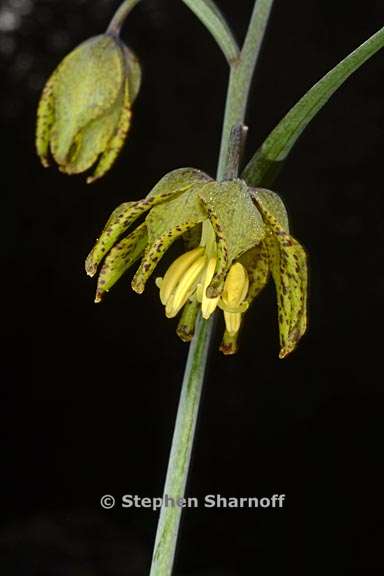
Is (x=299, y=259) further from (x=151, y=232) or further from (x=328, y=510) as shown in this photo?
(x=328, y=510)

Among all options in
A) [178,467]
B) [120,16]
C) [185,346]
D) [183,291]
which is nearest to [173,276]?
[183,291]

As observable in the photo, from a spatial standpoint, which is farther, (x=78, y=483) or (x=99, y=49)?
(x=78, y=483)

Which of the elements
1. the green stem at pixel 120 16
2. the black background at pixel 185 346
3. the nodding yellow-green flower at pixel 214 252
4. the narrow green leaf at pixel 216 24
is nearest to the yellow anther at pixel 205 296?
the nodding yellow-green flower at pixel 214 252

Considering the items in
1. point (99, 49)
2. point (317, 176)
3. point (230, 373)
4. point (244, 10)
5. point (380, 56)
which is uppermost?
point (244, 10)

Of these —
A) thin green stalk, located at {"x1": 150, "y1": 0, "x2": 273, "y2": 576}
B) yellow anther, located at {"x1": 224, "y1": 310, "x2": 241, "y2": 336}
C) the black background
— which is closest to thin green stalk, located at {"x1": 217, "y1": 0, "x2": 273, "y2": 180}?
thin green stalk, located at {"x1": 150, "y1": 0, "x2": 273, "y2": 576}

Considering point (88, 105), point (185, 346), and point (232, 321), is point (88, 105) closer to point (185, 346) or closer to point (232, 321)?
point (232, 321)

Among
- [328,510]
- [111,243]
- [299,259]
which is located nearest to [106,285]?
[111,243]

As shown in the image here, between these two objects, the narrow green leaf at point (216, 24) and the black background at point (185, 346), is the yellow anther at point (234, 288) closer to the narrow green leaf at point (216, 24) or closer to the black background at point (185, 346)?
the narrow green leaf at point (216, 24)
